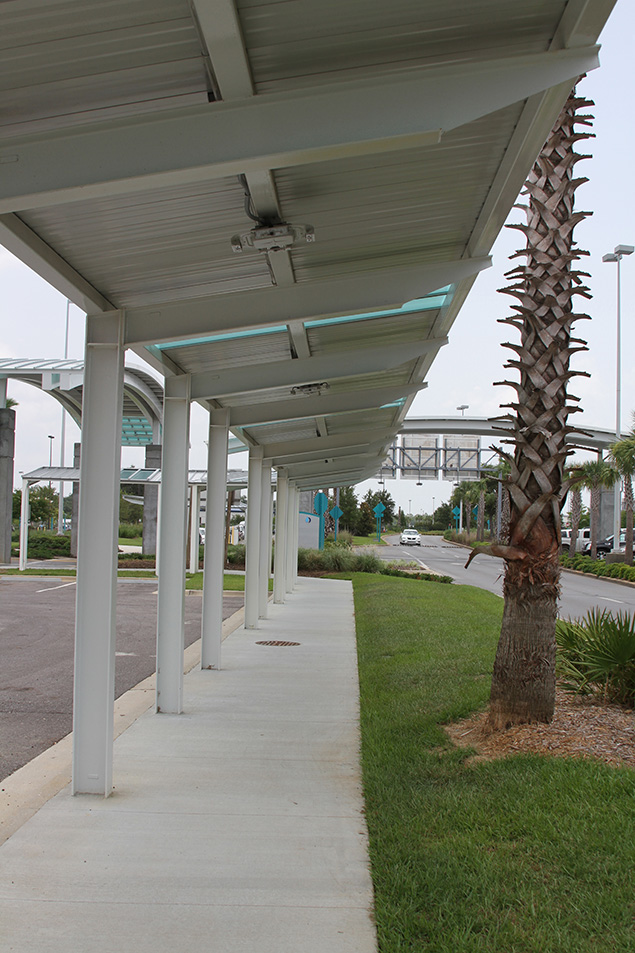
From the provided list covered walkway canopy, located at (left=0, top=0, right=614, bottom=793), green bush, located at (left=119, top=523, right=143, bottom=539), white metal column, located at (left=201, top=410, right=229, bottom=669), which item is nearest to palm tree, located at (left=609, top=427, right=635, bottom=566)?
white metal column, located at (left=201, top=410, right=229, bottom=669)

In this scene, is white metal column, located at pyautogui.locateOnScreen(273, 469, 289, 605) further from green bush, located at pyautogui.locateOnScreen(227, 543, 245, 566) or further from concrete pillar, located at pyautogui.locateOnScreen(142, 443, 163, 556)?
concrete pillar, located at pyautogui.locateOnScreen(142, 443, 163, 556)

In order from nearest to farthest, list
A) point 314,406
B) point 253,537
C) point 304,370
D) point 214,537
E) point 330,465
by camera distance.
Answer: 1. point 304,370
2. point 214,537
3. point 314,406
4. point 253,537
5. point 330,465

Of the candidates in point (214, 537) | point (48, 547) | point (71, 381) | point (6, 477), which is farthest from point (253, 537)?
point (48, 547)

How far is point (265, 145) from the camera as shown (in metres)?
3.62

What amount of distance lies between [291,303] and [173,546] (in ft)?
8.87

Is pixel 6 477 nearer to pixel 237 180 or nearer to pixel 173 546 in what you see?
pixel 173 546

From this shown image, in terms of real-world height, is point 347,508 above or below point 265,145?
below

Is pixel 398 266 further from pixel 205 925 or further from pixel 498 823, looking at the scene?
pixel 205 925

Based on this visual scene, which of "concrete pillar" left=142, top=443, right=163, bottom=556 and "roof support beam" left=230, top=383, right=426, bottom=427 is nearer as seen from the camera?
"roof support beam" left=230, top=383, right=426, bottom=427

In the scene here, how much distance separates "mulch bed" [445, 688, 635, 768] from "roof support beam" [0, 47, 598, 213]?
4214mm

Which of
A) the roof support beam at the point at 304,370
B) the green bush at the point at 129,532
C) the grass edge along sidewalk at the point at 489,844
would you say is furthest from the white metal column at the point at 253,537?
the green bush at the point at 129,532

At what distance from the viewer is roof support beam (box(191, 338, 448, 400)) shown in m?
8.22

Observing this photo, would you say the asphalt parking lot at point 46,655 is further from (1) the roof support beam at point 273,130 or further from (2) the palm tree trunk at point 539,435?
(1) the roof support beam at point 273,130

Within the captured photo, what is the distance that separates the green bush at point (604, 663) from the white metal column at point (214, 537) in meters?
3.95
